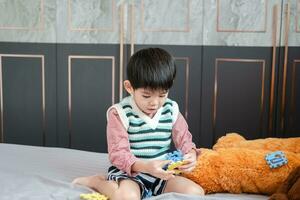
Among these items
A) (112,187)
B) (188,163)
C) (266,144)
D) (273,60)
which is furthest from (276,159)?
Answer: (273,60)

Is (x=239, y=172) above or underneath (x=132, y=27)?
underneath

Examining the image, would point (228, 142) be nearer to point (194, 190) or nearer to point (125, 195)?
point (194, 190)

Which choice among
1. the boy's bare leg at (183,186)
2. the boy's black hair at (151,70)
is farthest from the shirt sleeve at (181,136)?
the boy's black hair at (151,70)

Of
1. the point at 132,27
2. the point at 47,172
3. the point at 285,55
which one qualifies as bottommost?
the point at 47,172

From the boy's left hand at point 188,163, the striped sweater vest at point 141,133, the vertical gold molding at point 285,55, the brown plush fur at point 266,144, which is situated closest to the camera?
the boy's left hand at point 188,163

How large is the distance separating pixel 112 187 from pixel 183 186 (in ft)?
0.80

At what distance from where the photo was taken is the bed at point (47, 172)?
146cm

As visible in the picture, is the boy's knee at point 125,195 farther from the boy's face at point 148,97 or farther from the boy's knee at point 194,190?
the boy's face at point 148,97

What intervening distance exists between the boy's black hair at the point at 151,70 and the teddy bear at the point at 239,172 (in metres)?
0.38

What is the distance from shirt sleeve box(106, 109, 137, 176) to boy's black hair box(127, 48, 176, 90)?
154 mm

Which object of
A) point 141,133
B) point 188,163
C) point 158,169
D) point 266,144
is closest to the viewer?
point 158,169

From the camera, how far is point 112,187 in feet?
4.79

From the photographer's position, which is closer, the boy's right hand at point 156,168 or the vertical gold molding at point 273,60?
the boy's right hand at point 156,168

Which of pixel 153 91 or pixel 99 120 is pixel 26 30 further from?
pixel 153 91
